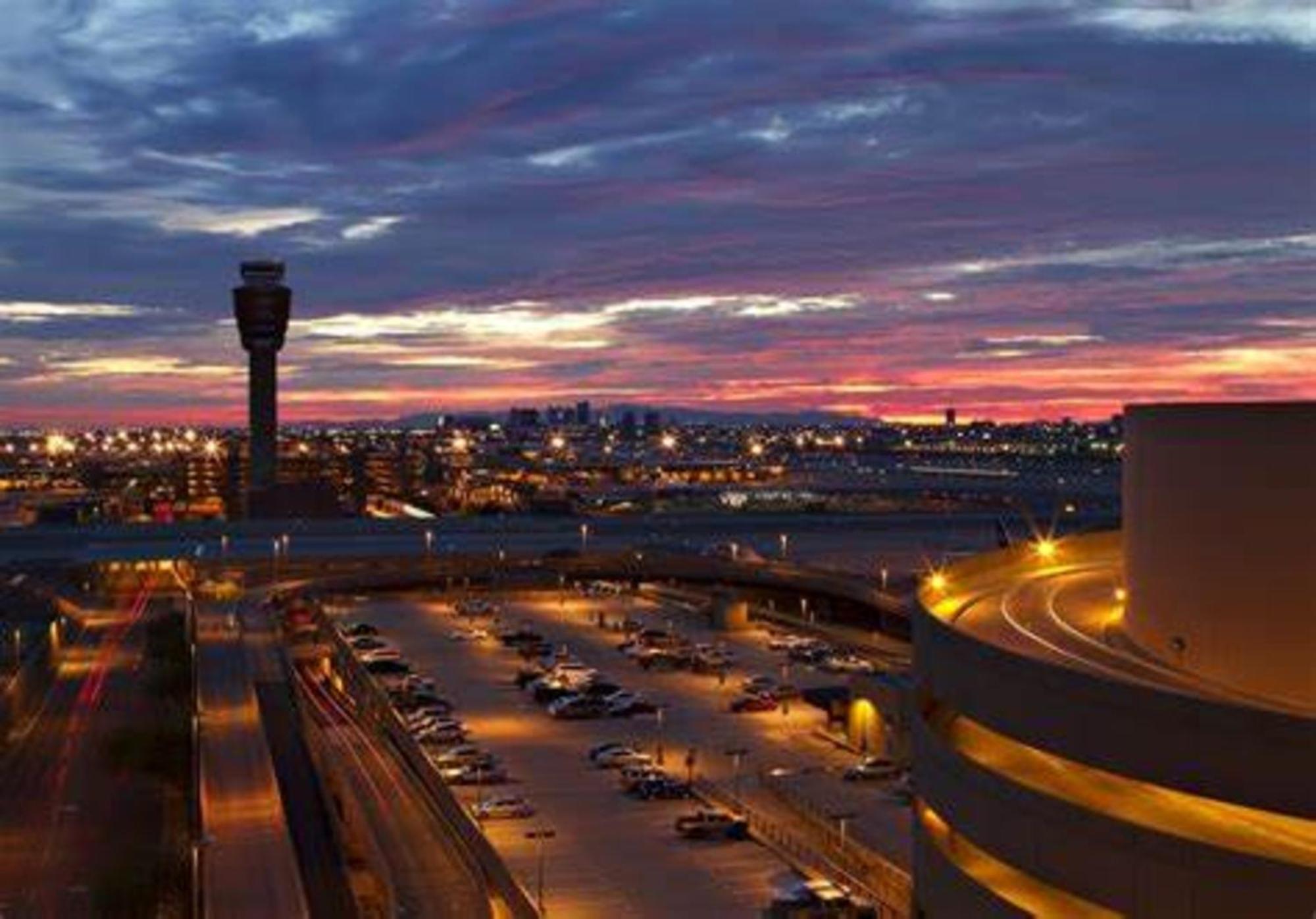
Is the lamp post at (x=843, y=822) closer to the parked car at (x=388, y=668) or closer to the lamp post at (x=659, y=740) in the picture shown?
the lamp post at (x=659, y=740)

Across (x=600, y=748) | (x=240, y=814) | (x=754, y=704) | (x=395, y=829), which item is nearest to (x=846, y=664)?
(x=754, y=704)

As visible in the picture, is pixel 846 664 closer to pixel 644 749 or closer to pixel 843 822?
pixel 644 749

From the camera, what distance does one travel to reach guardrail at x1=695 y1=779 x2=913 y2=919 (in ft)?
100

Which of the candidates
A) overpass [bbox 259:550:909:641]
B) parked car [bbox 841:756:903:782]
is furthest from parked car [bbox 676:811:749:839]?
overpass [bbox 259:550:909:641]

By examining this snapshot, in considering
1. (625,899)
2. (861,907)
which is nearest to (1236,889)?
(861,907)

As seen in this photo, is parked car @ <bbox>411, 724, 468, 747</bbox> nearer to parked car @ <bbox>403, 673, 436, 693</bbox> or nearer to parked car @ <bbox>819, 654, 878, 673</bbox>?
parked car @ <bbox>403, 673, 436, 693</bbox>

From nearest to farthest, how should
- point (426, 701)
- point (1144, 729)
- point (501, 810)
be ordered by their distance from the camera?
point (1144, 729) < point (501, 810) < point (426, 701)

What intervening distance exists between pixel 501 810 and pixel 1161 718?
855 inches

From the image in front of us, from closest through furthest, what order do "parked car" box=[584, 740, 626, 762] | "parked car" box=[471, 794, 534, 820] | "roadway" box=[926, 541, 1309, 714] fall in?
"roadway" box=[926, 541, 1309, 714] < "parked car" box=[471, 794, 534, 820] < "parked car" box=[584, 740, 626, 762]

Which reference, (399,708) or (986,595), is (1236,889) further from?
(399,708)

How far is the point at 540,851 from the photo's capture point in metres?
33.6

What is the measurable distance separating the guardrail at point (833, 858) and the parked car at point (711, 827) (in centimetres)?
40

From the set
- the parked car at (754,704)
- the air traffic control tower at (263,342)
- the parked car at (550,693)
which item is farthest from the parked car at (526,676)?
the air traffic control tower at (263,342)

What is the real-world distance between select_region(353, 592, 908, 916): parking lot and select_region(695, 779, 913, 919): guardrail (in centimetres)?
64
